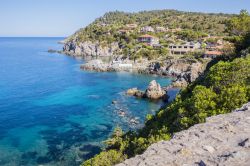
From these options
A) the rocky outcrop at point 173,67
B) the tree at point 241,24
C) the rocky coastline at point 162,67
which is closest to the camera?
the tree at point 241,24

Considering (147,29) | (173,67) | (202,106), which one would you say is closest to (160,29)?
(147,29)

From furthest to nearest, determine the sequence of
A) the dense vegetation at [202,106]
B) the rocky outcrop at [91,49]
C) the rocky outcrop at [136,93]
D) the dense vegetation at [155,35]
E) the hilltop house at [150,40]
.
Result: the rocky outcrop at [91,49] < the hilltop house at [150,40] < the dense vegetation at [155,35] < the rocky outcrop at [136,93] < the dense vegetation at [202,106]

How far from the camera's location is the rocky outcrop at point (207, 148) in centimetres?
1003

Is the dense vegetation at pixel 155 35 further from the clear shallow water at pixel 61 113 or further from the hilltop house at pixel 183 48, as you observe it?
the clear shallow water at pixel 61 113

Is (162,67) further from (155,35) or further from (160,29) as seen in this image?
(160,29)

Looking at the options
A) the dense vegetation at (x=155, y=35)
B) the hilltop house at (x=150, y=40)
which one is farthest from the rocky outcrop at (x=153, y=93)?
the hilltop house at (x=150, y=40)

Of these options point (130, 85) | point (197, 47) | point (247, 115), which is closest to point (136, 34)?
point (197, 47)

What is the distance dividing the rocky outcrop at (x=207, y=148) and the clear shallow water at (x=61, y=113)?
22935mm

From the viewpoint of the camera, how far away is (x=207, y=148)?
1123 centimetres

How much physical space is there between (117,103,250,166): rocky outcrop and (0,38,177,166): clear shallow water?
75.2 feet

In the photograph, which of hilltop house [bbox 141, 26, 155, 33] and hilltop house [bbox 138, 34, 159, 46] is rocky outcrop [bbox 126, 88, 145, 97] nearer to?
hilltop house [bbox 138, 34, 159, 46]

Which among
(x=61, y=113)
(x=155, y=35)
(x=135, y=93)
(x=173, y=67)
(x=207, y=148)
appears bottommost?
(x=61, y=113)

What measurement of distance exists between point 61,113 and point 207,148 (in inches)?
1781

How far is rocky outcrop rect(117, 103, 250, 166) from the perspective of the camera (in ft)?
32.9
